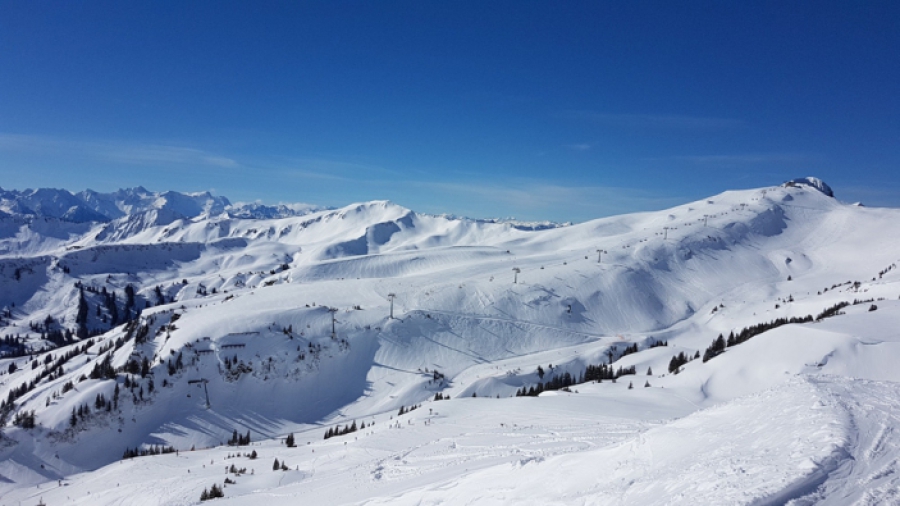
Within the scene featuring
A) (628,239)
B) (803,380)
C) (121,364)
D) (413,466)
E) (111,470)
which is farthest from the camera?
(628,239)

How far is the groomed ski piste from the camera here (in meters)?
6.44

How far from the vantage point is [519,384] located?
1342 inches

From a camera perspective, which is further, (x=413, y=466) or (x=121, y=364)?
(x=121, y=364)

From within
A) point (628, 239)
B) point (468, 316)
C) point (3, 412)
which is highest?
point (628, 239)

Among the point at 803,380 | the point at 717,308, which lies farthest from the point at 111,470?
the point at 717,308

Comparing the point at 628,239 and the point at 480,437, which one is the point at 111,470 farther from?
the point at 628,239

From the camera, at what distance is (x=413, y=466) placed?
11.7 meters

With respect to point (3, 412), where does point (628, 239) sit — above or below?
above

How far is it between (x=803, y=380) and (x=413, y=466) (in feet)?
33.4

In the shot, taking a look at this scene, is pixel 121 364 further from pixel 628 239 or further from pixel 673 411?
pixel 628 239

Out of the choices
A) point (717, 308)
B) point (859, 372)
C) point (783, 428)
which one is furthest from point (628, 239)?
point (783, 428)

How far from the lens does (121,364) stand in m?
39.8

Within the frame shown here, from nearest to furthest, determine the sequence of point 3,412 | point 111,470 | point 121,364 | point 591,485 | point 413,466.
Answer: point 591,485
point 413,466
point 111,470
point 3,412
point 121,364

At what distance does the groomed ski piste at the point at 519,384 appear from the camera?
21.1 feet
